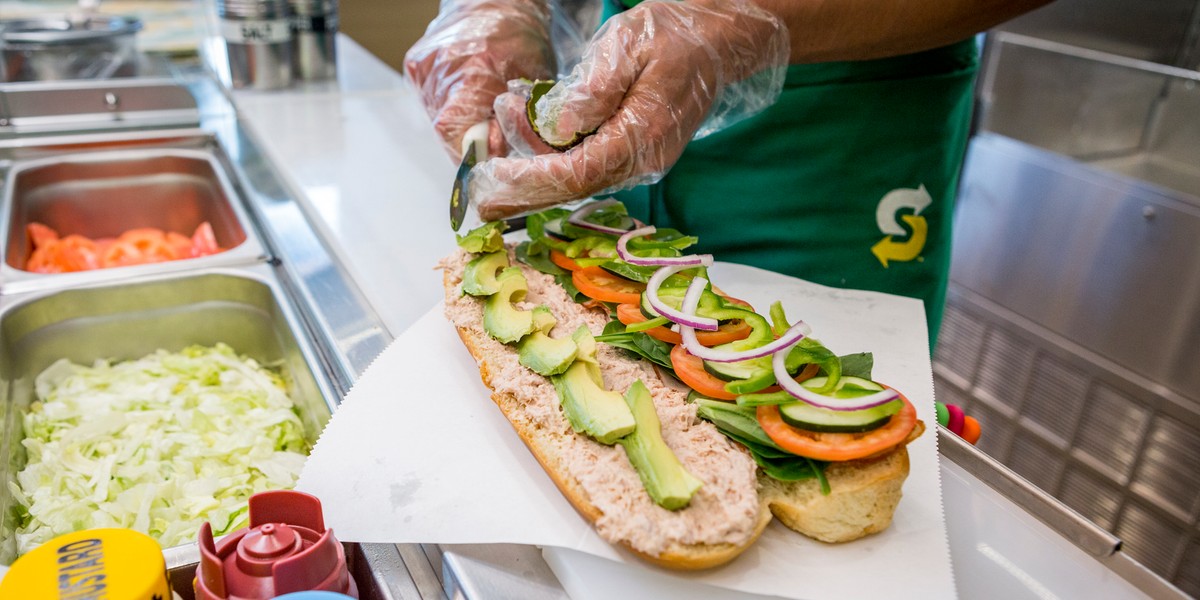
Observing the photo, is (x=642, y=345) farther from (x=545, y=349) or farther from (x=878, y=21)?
(x=878, y=21)

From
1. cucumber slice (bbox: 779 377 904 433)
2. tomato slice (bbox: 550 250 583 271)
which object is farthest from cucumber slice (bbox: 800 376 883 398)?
tomato slice (bbox: 550 250 583 271)

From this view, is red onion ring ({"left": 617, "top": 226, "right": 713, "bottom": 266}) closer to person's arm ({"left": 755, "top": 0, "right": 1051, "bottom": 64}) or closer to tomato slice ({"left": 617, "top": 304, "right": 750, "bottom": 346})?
tomato slice ({"left": 617, "top": 304, "right": 750, "bottom": 346})

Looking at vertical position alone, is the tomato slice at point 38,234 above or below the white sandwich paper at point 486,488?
below

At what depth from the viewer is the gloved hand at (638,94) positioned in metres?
1.60

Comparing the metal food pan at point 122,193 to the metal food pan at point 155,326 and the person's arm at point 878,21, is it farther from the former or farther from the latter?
the person's arm at point 878,21

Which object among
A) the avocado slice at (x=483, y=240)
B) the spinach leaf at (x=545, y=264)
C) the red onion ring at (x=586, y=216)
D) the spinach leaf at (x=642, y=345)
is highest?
the red onion ring at (x=586, y=216)

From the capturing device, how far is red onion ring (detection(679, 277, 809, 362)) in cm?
127

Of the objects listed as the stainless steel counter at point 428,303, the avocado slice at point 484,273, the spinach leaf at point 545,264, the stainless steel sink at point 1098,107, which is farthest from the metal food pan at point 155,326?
the stainless steel sink at point 1098,107

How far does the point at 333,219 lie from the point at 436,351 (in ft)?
2.72

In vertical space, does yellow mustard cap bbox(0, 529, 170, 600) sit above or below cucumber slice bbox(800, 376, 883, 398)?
below

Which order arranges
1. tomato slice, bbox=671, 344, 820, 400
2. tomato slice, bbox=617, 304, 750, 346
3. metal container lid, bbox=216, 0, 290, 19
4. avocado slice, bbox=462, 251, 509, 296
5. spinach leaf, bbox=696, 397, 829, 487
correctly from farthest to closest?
metal container lid, bbox=216, 0, 290, 19 < avocado slice, bbox=462, 251, 509, 296 < tomato slice, bbox=617, 304, 750, 346 < tomato slice, bbox=671, 344, 820, 400 < spinach leaf, bbox=696, 397, 829, 487

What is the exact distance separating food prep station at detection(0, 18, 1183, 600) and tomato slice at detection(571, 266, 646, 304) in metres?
0.40

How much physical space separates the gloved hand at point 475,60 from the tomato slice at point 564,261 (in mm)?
315

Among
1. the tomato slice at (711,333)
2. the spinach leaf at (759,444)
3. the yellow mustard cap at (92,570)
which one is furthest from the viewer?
the tomato slice at (711,333)
